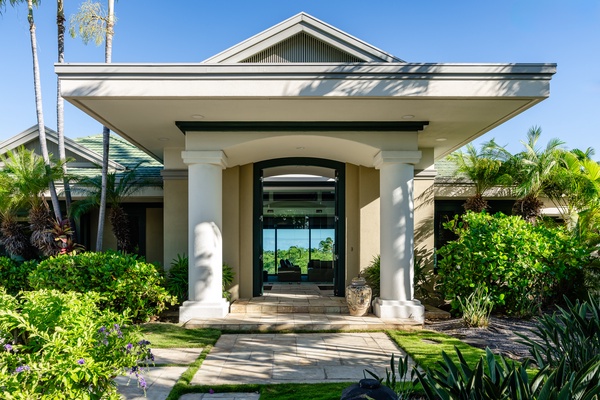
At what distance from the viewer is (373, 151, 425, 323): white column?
31.3 ft

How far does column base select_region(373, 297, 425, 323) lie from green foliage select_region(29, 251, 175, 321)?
14.8 ft

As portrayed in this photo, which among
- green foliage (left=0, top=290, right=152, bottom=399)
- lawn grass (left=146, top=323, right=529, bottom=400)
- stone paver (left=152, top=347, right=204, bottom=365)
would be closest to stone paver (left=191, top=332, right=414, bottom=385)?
lawn grass (left=146, top=323, right=529, bottom=400)

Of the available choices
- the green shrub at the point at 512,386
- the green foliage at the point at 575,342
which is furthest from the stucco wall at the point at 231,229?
the green shrub at the point at 512,386

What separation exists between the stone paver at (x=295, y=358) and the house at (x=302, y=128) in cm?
149

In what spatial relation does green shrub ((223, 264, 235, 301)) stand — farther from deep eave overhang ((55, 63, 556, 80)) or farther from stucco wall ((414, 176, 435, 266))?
deep eave overhang ((55, 63, 556, 80))

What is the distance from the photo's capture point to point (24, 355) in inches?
150

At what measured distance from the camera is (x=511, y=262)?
9.42 m

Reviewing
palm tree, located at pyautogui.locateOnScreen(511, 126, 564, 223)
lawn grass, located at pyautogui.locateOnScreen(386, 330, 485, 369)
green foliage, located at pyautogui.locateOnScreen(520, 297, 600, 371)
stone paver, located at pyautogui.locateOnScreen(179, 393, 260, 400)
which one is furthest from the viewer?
palm tree, located at pyautogui.locateOnScreen(511, 126, 564, 223)

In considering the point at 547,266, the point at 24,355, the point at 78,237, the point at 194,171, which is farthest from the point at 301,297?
the point at 24,355

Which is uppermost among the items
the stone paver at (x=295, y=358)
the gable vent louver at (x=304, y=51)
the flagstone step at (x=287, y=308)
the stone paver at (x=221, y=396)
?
the gable vent louver at (x=304, y=51)

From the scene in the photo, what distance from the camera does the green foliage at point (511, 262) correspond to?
9.46 meters

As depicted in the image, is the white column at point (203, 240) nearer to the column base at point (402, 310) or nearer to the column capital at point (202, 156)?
the column capital at point (202, 156)

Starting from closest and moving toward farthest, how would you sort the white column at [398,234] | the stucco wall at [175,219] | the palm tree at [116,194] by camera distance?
1. the white column at [398,234]
2. the stucco wall at [175,219]
3. the palm tree at [116,194]

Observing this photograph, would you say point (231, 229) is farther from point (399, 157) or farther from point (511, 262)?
point (511, 262)
